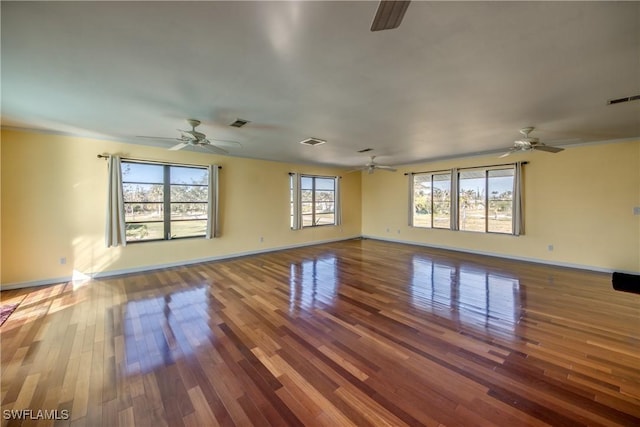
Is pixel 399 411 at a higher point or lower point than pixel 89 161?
lower

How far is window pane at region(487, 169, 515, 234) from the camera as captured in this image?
602 cm

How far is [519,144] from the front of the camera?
4.20 m

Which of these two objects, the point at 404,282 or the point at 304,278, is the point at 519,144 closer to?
the point at 404,282

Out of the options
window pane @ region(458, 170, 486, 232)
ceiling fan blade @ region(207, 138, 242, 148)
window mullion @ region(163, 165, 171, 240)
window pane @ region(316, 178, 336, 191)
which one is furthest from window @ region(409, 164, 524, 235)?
window mullion @ region(163, 165, 171, 240)

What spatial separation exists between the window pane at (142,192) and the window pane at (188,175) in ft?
1.19

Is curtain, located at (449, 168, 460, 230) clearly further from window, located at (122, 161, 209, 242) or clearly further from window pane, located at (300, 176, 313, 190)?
window, located at (122, 161, 209, 242)

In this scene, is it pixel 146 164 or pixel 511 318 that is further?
pixel 146 164

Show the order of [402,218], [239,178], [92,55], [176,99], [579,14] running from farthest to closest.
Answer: [402,218] → [239,178] → [176,99] → [92,55] → [579,14]

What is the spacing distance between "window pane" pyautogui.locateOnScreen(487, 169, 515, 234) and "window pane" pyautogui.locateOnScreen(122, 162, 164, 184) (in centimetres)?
787

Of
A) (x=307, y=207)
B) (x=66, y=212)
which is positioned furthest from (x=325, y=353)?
(x=307, y=207)

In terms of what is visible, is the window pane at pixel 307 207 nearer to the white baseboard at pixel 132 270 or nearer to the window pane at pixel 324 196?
the window pane at pixel 324 196

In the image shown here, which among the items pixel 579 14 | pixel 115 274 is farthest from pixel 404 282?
pixel 115 274

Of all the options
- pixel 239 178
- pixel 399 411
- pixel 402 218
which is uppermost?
pixel 239 178

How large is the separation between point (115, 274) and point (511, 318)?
21.4ft
